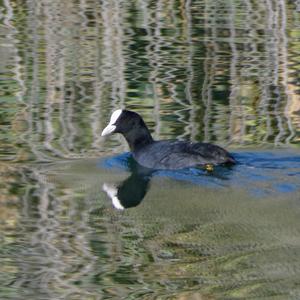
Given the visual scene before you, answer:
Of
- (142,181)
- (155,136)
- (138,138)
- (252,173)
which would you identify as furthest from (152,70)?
(252,173)

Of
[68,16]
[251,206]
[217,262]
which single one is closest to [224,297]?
[217,262]

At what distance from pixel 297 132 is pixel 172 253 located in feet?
10.2

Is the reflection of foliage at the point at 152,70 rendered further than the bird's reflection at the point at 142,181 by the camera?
Yes

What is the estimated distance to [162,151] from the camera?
329 inches

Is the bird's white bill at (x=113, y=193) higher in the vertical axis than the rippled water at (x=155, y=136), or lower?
lower

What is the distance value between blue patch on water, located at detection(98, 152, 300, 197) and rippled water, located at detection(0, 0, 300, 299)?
0.02 m

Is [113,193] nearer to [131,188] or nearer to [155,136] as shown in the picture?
[131,188]

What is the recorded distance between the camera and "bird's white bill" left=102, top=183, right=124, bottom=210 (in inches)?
299

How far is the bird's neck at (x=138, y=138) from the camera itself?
28.7ft

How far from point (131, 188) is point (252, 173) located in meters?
0.83

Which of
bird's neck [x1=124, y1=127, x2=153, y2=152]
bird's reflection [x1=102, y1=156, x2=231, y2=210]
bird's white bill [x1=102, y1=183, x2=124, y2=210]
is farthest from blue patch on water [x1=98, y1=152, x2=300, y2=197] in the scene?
bird's white bill [x1=102, y1=183, x2=124, y2=210]

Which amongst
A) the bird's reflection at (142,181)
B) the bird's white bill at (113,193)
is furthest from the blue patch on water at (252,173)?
the bird's white bill at (113,193)

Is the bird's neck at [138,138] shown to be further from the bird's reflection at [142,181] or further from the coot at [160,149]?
the bird's reflection at [142,181]

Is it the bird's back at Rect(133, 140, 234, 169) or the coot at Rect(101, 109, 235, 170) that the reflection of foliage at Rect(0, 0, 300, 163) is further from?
the bird's back at Rect(133, 140, 234, 169)
